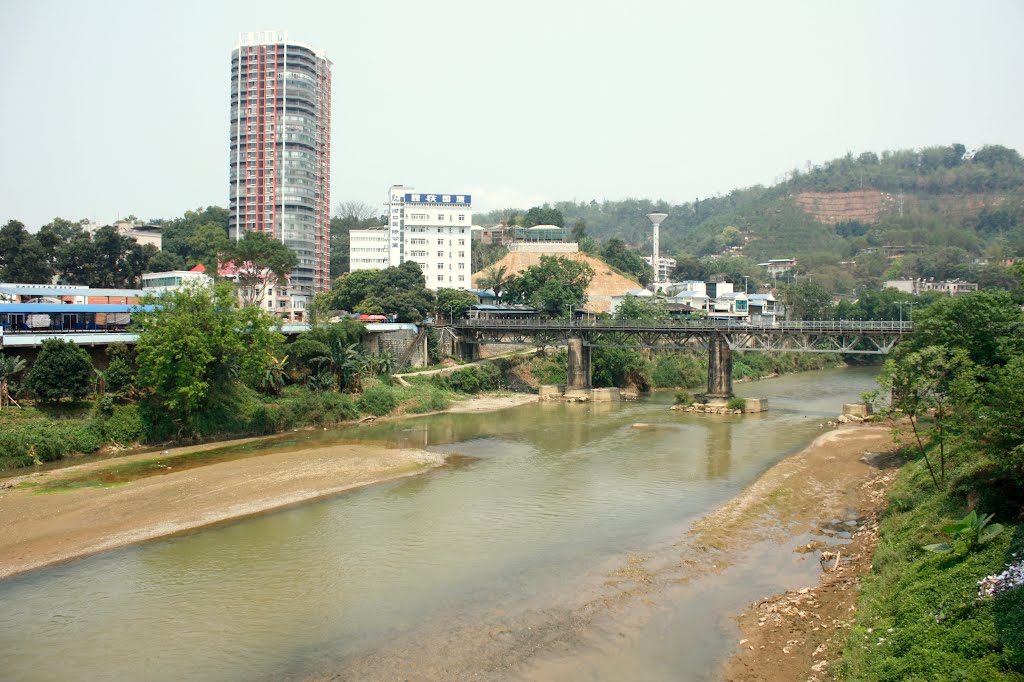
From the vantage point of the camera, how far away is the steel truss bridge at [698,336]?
57688 mm

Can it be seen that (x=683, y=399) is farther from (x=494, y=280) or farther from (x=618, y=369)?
(x=494, y=280)

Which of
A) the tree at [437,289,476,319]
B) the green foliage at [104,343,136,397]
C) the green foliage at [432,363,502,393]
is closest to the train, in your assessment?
the green foliage at [104,343,136,397]

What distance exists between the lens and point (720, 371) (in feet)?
202

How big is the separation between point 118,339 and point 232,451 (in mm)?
10638

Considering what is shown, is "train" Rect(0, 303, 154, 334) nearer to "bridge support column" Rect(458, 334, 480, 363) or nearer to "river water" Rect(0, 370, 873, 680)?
"river water" Rect(0, 370, 873, 680)

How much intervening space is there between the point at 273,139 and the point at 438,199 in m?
25.5

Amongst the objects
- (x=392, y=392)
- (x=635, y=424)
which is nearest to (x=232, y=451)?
(x=392, y=392)

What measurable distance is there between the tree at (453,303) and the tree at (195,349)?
37345 mm

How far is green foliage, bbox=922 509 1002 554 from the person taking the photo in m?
17.1

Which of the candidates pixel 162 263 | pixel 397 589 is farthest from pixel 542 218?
pixel 397 589

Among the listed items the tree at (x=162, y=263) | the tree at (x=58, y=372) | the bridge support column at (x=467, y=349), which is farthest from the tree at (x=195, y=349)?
the tree at (x=162, y=263)

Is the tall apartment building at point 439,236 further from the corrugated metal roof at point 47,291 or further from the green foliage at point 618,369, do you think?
the corrugated metal roof at point 47,291

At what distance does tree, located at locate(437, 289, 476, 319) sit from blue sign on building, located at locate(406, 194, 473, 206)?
99.8 feet

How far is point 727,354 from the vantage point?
62000 millimetres
